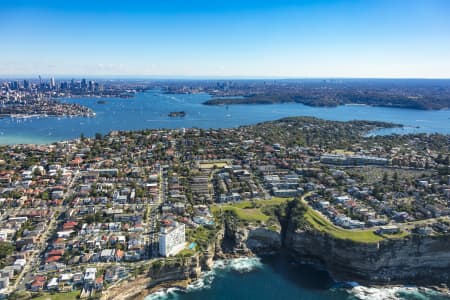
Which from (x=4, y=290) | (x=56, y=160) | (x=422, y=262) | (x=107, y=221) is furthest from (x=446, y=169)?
(x=56, y=160)

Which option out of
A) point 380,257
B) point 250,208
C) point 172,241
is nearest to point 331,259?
point 380,257

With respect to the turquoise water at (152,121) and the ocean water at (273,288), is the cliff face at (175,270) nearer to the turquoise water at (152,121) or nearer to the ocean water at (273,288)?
the ocean water at (273,288)

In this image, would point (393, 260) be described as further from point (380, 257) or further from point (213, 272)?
point (213, 272)

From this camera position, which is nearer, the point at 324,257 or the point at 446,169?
the point at 324,257

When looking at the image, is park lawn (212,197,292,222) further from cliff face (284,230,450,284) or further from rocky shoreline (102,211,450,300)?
cliff face (284,230,450,284)

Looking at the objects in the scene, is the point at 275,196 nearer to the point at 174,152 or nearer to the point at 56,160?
the point at 174,152

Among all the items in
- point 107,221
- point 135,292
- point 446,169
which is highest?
point 446,169

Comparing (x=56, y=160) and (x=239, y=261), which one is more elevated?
(x=56, y=160)
